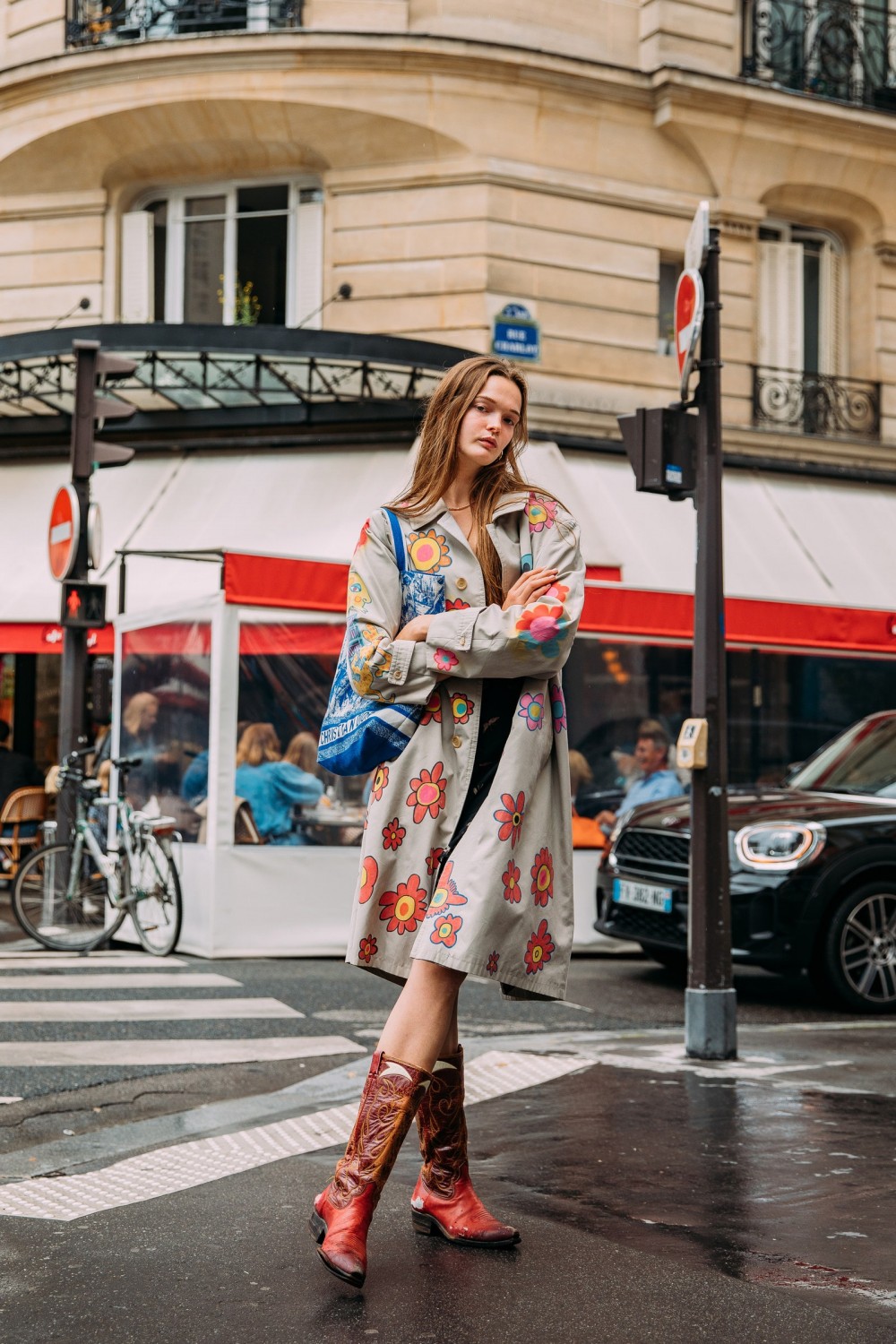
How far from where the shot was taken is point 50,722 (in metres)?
17.9

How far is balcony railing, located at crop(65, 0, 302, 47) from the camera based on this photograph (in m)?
15.8

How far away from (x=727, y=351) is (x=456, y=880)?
1450 cm

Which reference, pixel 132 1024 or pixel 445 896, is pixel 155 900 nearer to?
pixel 132 1024

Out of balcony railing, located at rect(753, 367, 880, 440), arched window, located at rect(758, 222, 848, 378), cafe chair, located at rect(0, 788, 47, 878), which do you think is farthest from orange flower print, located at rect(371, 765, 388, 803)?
arched window, located at rect(758, 222, 848, 378)

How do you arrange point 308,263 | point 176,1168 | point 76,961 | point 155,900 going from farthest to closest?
point 308,263 → point 155,900 → point 76,961 → point 176,1168

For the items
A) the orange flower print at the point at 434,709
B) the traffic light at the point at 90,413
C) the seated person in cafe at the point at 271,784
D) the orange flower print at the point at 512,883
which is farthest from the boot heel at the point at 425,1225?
the traffic light at the point at 90,413

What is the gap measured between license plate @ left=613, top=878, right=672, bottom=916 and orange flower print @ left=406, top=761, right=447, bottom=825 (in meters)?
5.75

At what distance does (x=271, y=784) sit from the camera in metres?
10.4

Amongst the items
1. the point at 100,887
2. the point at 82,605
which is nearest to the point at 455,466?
the point at 100,887

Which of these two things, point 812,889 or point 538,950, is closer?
point 538,950

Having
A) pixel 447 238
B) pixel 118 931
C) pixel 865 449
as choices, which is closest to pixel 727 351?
pixel 865 449

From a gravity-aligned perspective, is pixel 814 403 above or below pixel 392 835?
above

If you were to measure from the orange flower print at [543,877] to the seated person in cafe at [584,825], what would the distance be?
25.8ft

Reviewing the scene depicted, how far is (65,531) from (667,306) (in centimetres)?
811
